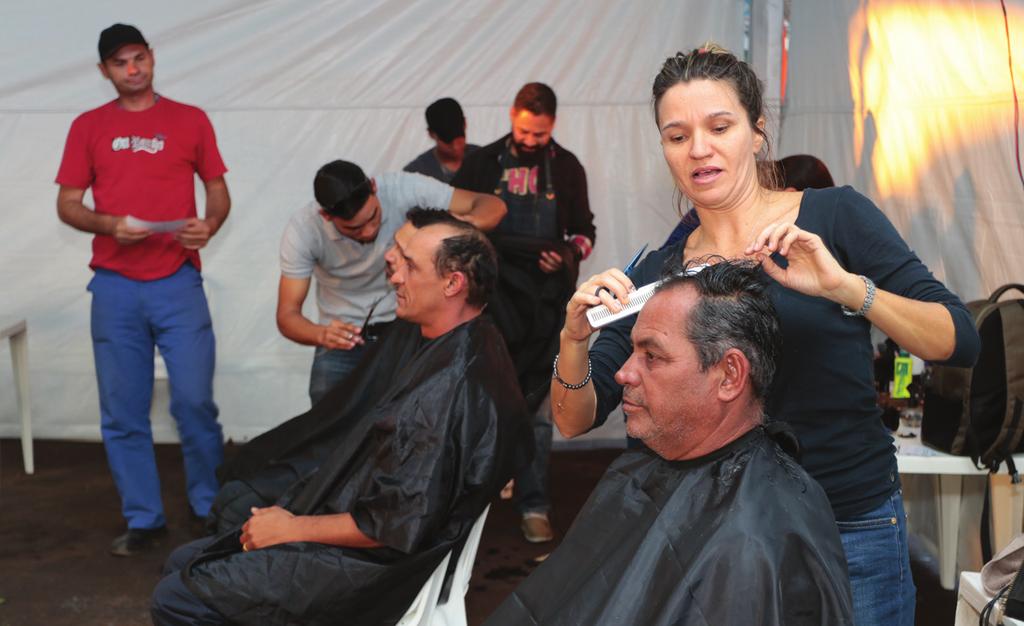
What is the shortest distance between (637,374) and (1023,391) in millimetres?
1611

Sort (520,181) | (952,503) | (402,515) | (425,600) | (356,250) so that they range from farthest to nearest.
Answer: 1. (520,181)
2. (356,250)
3. (952,503)
4. (425,600)
5. (402,515)

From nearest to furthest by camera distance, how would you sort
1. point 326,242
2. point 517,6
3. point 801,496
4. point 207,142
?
point 801,496 < point 326,242 < point 207,142 < point 517,6

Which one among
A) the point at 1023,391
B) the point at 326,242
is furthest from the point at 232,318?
the point at 1023,391

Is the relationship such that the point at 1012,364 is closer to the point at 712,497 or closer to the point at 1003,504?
the point at 1003,504

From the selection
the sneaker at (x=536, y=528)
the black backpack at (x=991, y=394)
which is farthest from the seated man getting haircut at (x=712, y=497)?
the sneaker at (x=536, y=528)

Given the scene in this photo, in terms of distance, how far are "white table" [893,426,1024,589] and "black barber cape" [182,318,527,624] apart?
1139 mm

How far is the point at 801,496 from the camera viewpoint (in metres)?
1.56

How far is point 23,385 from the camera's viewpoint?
459 centimetres

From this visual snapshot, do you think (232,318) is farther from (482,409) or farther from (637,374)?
(637,374)

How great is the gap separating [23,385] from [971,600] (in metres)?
3.81

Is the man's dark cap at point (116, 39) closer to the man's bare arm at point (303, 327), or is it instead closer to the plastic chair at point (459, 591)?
the man's bare arm at point (303, 327)

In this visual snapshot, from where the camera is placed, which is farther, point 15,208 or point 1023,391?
point 15,208

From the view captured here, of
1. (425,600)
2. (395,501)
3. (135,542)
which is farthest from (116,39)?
(425,600)

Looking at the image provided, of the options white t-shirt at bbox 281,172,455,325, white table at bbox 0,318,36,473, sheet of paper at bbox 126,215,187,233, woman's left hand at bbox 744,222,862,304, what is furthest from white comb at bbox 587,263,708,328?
white table at bbox 0,318,36,473
